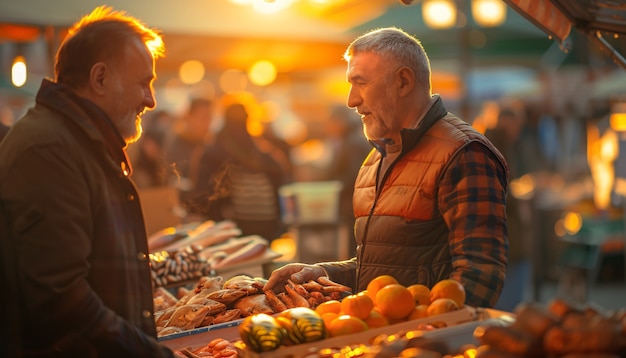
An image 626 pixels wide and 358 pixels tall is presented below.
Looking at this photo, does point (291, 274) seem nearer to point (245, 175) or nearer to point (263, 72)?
point (245, 175)

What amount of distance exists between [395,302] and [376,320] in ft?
0.29

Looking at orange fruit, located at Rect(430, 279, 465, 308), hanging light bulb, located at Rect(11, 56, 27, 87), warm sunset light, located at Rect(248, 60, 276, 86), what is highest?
warm sunset light, located at Rect(248, 60, 276, 86)

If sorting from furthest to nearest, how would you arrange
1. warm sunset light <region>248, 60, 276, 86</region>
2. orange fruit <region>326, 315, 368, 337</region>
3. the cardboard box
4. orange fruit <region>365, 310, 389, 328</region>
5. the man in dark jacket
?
the cardboard box < warm sunset light <region>248, 60, 276, 86</region> < orange fruit <region>365, 310, 389, 328</region> < orange fruit <region>326, 315, 368, 337</region> < the man in dark jacket

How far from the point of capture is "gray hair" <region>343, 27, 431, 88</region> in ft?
11.4

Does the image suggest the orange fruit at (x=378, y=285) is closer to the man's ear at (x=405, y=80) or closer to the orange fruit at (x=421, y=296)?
the orange fruit at (x=421, y=296)

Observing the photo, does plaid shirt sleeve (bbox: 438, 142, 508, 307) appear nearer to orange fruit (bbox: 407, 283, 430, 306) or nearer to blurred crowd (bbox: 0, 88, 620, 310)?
A: orange fruit (bbox: 407, 283, 430, 306)

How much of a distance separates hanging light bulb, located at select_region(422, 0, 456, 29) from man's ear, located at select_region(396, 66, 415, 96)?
8.79 m

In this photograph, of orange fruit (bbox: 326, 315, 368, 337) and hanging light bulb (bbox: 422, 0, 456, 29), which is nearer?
orange fruit (bbox: 326, 315, 368, 337)

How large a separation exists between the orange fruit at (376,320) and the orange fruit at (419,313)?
9 centimetres

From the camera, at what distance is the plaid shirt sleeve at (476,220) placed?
3.10 metres

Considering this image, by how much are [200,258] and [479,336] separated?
9.37ft

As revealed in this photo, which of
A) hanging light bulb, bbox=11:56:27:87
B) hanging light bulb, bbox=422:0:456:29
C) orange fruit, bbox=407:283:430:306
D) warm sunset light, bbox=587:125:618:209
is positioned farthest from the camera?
hanging light bulb, bbox=422:0:456:29

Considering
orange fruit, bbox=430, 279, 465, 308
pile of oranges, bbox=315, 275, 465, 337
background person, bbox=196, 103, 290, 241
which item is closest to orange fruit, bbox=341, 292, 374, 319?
pile of oranges, bbox=315, 275, 465, 337

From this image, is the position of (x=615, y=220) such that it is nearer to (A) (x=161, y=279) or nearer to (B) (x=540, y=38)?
(B) (x=540, y=38)
